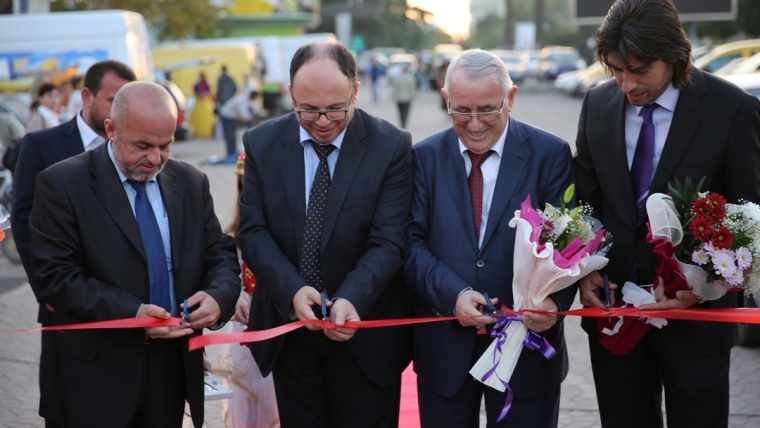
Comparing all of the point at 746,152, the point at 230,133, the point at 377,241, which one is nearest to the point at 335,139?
the point at 377,241

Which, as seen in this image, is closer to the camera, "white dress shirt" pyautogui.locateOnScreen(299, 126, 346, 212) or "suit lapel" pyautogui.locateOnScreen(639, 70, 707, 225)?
"suit lapel" pyautogui.locateOnScreen(639, 70, 707, 225)

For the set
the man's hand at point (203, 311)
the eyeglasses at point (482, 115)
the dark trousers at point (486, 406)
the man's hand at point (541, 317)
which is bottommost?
the dark trousers at point (486, 406)

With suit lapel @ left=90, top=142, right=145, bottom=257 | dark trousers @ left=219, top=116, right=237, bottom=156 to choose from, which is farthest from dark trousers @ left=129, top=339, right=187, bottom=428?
dark trousers @ left=219, top=116, right=237, bottom=156

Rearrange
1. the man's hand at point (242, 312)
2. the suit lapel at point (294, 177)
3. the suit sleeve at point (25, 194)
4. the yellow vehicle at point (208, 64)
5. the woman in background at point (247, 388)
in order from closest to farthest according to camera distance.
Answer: the suit lapel at point (294, 177) < the suit sleeve at point (25, 194) < the man's hand at point (242, 312) < the woman in background at point (247, 388) < the yellow vehicle at point (208, 64)

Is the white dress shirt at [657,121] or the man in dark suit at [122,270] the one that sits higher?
the white dress shirt at [657,121]

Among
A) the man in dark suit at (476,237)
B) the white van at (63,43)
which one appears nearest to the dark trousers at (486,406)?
the man in dark suit at (476,237)

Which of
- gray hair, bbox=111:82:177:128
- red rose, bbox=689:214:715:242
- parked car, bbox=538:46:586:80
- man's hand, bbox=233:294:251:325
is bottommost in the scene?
parked car, bbox=538:46:586:80

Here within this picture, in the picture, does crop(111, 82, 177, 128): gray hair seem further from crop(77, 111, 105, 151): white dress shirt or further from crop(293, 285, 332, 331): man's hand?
crop(77, 111, 105, 151): white dress shirt

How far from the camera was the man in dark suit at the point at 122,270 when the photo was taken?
3.22 meters

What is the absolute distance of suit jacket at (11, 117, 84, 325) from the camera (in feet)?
13.6

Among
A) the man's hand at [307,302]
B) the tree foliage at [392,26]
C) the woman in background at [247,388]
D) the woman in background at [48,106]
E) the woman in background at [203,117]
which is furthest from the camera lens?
the tree foliage at [392,26]

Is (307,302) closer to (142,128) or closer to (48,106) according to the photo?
(142,128)

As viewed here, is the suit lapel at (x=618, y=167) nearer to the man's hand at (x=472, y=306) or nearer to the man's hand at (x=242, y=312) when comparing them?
the man's hand at (x=472, y=306)

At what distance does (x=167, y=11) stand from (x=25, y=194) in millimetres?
23829
